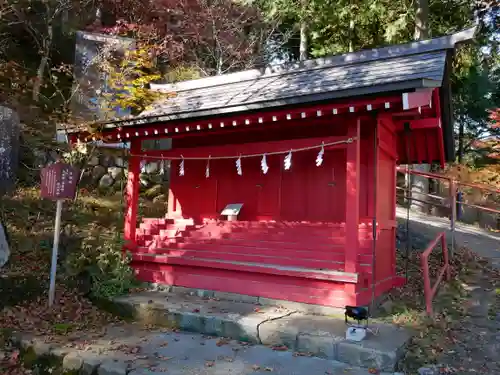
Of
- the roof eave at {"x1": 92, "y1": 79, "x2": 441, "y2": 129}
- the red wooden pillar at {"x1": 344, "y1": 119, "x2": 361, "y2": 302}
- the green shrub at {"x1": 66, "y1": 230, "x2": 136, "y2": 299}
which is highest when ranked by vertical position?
the roof eave at {"x1": 92, "y1": 79, "x2": 441, "y2": 129}

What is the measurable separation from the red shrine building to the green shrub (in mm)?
546

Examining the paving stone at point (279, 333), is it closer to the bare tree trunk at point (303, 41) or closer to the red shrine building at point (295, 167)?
the red shrine building at point (295, 167)

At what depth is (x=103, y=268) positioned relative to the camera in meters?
7.51

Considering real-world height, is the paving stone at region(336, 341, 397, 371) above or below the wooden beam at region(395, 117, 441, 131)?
below

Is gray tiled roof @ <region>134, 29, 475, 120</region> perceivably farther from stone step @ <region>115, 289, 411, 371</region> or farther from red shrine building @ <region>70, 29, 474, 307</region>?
stone step @ <region>115, 289, 411, 371</region>

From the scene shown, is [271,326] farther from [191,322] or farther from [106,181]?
[106,181]

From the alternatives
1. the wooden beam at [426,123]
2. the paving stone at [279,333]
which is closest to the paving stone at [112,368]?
the paving stone at [279,333]

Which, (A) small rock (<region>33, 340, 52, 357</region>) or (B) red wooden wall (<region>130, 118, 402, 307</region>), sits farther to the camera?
(B) red wooden wall (<region>130, 118, 402, 307</region>)

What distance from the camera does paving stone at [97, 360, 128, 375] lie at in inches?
183

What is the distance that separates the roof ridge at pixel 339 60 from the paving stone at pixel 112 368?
6.25 meters

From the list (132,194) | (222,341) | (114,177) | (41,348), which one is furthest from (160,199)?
(222,341)

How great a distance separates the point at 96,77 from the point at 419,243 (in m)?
11.9

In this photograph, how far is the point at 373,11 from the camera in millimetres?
14594

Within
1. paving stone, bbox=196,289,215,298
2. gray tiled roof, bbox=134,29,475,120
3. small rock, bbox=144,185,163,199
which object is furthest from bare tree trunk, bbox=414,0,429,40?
paving stone, bbox=196,289,215,298
